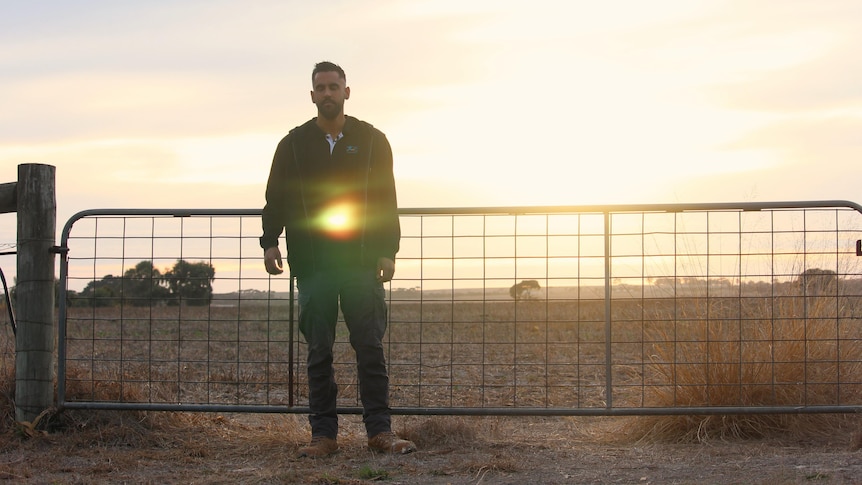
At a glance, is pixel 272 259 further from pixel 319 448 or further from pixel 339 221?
pixel 319 448

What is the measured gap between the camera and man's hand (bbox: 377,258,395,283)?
5629mm

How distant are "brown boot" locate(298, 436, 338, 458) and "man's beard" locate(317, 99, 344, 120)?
6.37 feet

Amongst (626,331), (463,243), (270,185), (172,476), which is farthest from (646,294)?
(626,331)

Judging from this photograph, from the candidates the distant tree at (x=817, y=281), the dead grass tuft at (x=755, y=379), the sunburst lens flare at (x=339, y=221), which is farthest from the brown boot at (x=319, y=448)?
the distant tree at (x=817, y=281)

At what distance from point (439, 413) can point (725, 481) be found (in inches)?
72.4

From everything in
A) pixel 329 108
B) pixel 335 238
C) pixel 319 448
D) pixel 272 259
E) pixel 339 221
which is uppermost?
pixel 329 108

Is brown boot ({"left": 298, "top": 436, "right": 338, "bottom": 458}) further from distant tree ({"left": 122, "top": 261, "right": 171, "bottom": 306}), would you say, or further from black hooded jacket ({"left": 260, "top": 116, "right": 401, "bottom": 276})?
distant tree ({"left": 122, "top": 261, "right": 171, "bottom": 306})

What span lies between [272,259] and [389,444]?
1.31 meters

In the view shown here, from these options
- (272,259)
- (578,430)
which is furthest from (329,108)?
(578,430)

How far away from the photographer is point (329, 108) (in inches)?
220

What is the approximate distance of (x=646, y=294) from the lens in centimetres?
691

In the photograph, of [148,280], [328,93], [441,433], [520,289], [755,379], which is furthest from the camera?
[148,280]

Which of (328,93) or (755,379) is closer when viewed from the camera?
(328,93)

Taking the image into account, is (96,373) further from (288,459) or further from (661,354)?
(661,354)
